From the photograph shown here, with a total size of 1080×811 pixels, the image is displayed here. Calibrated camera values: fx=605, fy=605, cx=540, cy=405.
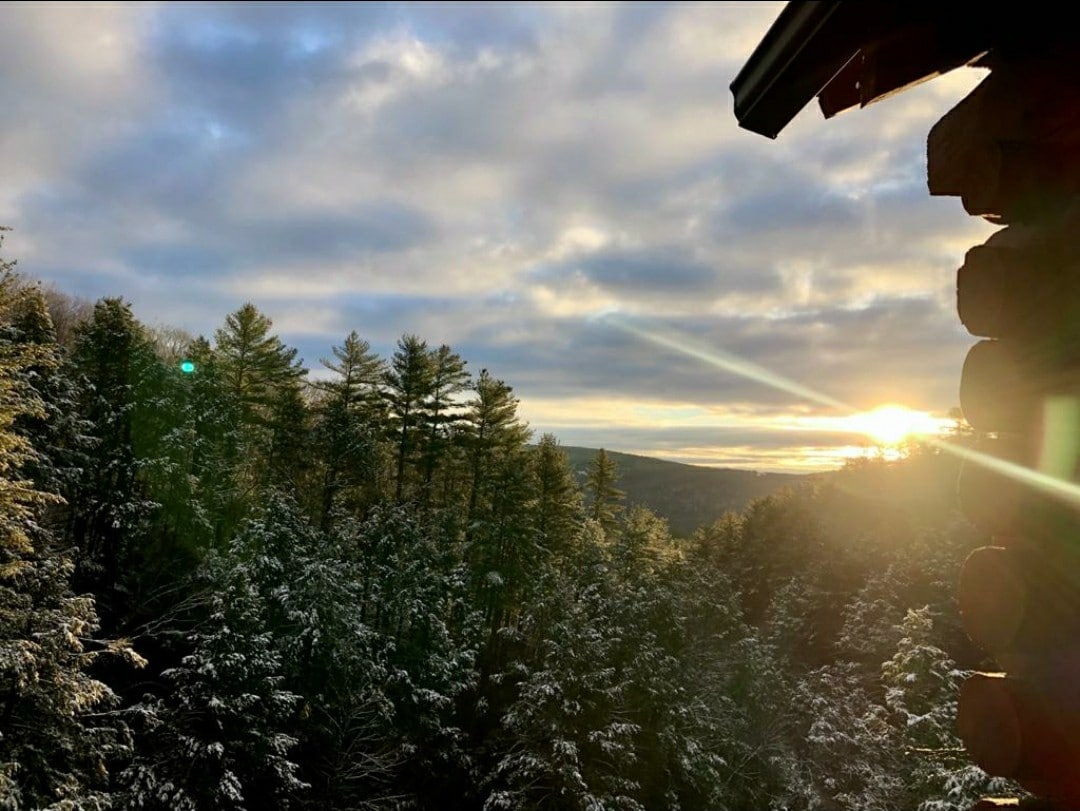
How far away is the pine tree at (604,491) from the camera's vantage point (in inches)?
1596

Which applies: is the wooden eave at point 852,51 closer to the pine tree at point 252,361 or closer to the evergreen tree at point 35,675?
the evergreen tree at point 35,675

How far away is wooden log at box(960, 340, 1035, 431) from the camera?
7.36ft

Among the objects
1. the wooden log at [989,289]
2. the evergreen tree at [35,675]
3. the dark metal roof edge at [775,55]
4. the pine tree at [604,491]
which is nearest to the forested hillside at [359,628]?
the evergreen tree at [35,675]

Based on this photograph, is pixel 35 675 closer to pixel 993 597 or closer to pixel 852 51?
pixel 993 597

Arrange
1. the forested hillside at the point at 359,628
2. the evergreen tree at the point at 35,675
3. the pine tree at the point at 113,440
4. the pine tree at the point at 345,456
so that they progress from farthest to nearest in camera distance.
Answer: the pine tree at the point at 345,456 < the pine tree at the point at 113,440 < the forested hillside at the point at 359,628 < the evergreen tree at the point at 35,675

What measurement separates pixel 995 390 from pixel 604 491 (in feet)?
131

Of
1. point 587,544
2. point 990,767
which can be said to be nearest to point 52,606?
point 990,767

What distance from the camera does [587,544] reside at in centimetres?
2608

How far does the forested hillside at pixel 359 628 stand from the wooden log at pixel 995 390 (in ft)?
40.9

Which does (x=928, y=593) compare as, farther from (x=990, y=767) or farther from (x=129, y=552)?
(x=129, y=552)

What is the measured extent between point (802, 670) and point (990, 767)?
36.1m

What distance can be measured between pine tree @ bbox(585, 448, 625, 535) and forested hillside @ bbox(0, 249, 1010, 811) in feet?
26.4

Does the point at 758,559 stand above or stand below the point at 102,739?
below

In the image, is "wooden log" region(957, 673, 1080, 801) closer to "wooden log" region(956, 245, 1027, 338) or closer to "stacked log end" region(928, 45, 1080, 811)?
"stacked log end" region(928, 45, 1080, 811)
